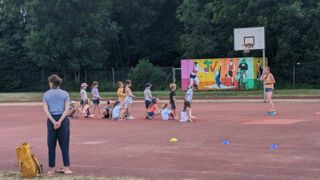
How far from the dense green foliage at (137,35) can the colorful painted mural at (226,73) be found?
362cm

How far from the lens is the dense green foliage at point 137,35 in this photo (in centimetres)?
4288

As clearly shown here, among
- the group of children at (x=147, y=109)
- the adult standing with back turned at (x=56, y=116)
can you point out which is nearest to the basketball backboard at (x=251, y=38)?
the group of children at (x=147, y=109)

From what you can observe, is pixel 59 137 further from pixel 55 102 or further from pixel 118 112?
pixel 118 112

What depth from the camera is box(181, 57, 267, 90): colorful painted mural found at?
40.8 m

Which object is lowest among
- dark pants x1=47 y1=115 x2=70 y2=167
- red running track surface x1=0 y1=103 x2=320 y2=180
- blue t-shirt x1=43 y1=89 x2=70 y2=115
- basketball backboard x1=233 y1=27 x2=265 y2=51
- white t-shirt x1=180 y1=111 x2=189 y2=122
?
red running track surface x1=0 y1=103 x2=320 y2=180

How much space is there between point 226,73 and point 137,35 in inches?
667

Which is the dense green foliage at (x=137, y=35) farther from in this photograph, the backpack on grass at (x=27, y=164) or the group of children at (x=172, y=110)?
the backpack on grass at (x=27, y=164)

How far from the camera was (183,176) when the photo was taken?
9352 millimetres

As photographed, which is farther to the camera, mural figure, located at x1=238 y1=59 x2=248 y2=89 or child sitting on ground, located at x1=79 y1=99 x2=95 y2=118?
mural figure, located at x1=238 y1=59 x2=248 y2=89

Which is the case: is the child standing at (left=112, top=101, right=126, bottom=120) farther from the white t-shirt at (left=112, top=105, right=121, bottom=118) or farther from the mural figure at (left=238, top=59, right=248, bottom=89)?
the mural figure at (left=238, top=59, right=248, bottom=89)

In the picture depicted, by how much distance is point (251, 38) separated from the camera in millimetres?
38062

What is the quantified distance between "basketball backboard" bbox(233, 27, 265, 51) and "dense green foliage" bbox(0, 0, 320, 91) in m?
3.84

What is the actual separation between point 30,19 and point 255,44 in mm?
24300

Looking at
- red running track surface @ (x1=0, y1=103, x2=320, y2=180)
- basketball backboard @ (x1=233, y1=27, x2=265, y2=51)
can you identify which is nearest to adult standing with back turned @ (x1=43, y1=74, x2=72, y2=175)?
red running track surface @ (x1=0, y1=103, x2=320, y2=180)
